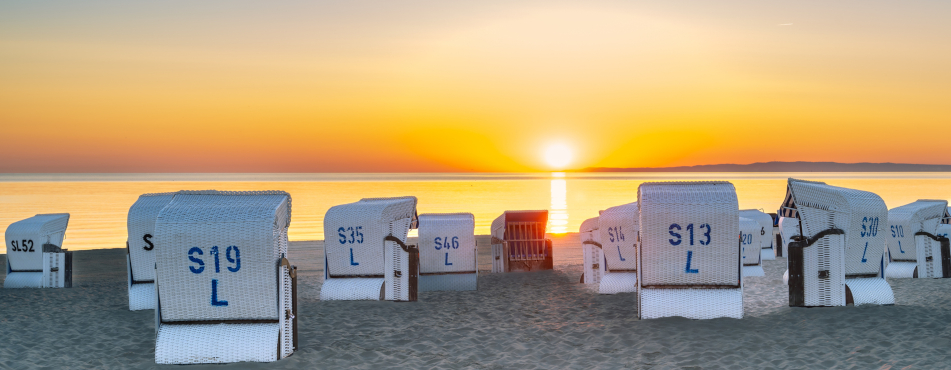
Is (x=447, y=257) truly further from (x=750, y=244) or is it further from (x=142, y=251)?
(x=750, y=244)

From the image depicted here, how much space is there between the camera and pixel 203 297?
9.67 meters

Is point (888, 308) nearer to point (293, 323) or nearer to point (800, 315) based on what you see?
point (800, 315)

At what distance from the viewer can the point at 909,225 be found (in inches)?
725

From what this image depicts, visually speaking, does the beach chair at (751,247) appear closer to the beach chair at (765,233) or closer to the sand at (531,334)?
the sand at (531,334)

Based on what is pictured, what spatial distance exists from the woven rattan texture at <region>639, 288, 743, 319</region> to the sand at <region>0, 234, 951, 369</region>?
0.22 meters

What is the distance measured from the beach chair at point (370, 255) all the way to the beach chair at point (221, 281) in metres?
5.04

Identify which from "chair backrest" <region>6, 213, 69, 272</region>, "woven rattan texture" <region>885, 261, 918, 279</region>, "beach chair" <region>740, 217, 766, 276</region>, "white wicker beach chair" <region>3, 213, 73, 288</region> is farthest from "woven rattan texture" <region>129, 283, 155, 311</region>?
"woven rattan texture" <region>885, 261, 918, 279</region>

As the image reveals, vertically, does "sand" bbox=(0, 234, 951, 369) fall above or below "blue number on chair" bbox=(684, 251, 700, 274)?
below

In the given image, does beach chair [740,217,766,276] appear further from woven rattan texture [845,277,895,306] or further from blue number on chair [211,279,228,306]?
blue number on chair [211,279,228,306]

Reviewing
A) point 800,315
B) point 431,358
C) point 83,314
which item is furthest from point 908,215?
point 83,314

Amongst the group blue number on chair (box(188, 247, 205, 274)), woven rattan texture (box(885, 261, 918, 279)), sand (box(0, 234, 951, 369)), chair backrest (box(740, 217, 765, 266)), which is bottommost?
sand (box(0, 234, 951, 369))

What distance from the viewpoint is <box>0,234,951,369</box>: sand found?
998cm

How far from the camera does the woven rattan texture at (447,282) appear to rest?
57.0 ft

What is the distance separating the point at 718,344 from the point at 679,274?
1.85 meters
